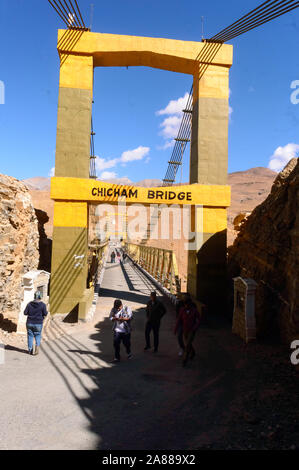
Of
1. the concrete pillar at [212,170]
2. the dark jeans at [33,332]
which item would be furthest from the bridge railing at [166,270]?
the dark jeans at [33,332]

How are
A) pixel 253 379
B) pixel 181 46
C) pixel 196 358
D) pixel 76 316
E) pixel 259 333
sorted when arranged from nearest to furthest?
pixel 253 379
pixel 196 358
pixel 259 333
pixel 76 316
pixel 181 46

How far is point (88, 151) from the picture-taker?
42.2ft

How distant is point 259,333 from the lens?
9.14m

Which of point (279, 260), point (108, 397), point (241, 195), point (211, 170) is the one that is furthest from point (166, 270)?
point (241, 195)

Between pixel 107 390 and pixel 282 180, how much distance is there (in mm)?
8837

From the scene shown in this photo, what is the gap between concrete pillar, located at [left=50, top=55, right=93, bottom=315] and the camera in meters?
12.6

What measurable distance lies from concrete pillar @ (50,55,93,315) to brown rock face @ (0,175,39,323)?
1.30m

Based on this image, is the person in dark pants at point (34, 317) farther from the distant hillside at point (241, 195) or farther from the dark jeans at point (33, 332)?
the distant hillside at point (241, 195)

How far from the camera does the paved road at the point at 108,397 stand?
4.38 m

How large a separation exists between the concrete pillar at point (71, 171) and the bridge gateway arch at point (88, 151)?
0.04 m

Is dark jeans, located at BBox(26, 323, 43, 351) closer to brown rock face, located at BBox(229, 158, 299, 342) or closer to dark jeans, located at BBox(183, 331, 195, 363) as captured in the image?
dark jeans, located at BBox(183, 331, 195, 363)
